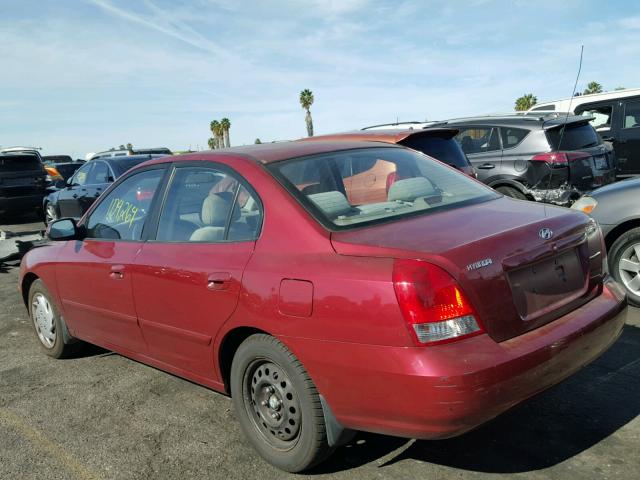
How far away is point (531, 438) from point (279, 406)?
→ 4.47ft

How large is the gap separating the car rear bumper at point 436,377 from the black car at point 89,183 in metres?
9.05

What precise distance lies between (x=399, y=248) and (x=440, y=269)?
0.22 meters

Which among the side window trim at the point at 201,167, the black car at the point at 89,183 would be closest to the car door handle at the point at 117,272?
the side window trim at the point at 201,167

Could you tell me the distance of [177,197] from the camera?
377 centimetres

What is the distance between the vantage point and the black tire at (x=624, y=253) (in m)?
5.12

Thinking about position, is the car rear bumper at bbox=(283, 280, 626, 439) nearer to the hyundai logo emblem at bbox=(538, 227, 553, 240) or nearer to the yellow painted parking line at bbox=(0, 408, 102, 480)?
the hyundai logo emblem at bbox=(538, 227, 553, 240)

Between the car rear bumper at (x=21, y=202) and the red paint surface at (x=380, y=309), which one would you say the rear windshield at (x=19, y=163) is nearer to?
the car rear bumper at (x=21, y=202)

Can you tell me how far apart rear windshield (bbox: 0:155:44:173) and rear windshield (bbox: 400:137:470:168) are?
37.3 ft

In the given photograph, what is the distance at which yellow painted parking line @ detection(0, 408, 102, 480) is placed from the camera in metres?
3.17

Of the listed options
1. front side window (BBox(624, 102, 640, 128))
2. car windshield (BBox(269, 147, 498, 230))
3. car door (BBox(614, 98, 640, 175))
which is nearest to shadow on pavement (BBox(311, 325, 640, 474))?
car windshield (BBox(269, 147, 498, 230))

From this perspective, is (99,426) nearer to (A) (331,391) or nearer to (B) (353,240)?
(A) (331,391)

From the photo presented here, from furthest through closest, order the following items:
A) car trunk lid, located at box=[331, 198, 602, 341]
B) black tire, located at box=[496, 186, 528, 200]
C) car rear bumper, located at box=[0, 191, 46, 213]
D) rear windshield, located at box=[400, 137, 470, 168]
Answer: car rear bumper, located at box=[0, 191, 46, 213]
black tire, located at box=[496, 186, 528, 200]
rear windshield, located at box=[400, 137, 470, 168]
car trunk lid, located at box=[331, 198, 602, 341]

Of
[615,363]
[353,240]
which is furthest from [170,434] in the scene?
[615,363]

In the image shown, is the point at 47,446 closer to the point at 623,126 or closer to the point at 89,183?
the point at 89,183
